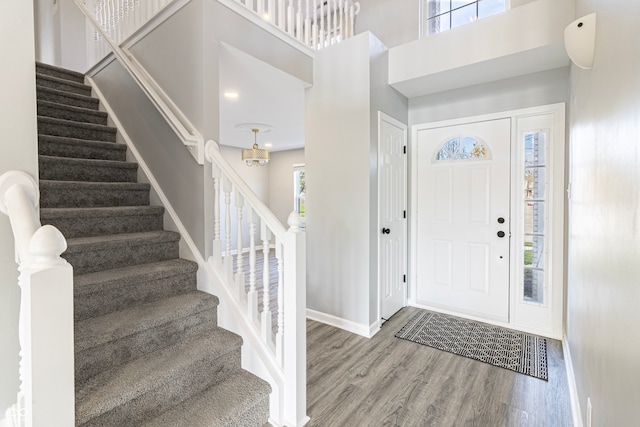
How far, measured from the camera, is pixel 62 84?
3.13 meters

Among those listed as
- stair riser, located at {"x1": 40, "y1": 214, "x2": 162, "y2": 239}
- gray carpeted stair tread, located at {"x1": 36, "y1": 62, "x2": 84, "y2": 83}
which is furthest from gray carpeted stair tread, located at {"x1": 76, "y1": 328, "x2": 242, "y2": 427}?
gray carpeted stair tread, located at {"x1": 36, "y1": 62, "x2": 84, "y2": 83}

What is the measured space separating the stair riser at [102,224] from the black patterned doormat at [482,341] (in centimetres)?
235

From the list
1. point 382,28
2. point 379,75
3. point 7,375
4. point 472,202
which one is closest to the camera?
point 7,375

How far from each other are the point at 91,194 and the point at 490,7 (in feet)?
12.8

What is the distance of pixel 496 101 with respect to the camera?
2.98m

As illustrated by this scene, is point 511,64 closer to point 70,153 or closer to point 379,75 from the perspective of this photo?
point 379,75

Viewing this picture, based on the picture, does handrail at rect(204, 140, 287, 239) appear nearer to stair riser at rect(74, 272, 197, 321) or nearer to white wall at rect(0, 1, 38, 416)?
stair riser at rect(74, 272, 197, 321)

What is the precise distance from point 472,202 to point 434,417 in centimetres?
207

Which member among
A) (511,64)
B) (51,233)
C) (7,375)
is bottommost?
(7,375)

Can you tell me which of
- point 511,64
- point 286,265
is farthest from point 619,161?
point 511,64

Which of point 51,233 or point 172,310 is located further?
point 172,310

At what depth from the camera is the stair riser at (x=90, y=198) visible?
7.10 ft

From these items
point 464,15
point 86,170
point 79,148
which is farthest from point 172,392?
point 464,15

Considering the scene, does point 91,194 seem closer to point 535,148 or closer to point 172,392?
point 172,392
